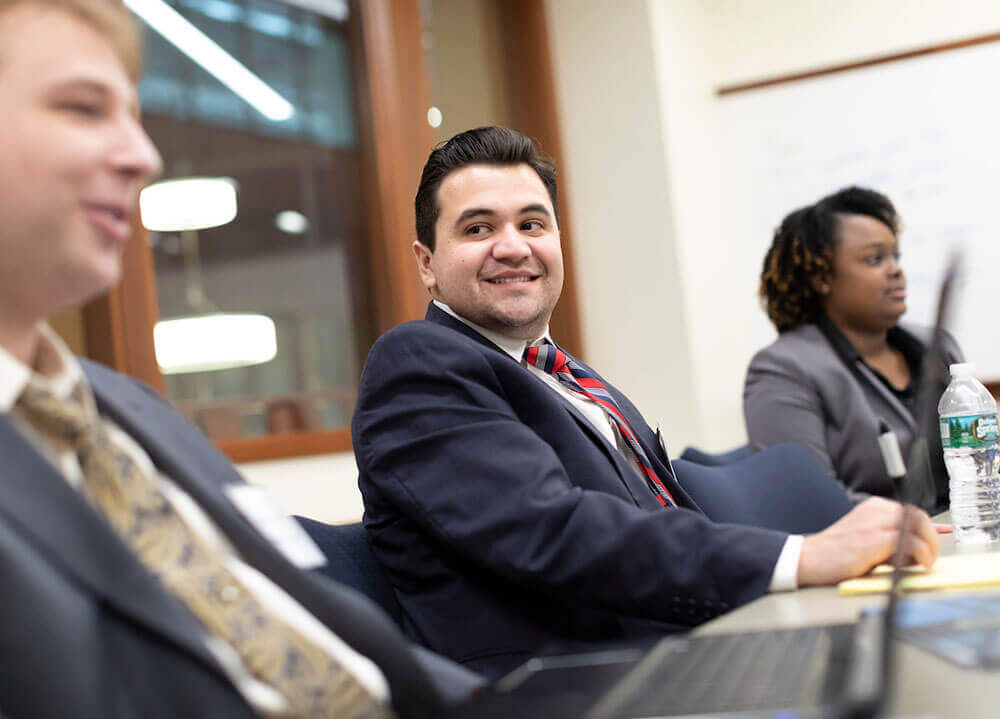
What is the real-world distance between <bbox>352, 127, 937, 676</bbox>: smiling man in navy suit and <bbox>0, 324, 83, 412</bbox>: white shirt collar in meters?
0.70

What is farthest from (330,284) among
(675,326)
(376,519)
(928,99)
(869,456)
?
(928,99)

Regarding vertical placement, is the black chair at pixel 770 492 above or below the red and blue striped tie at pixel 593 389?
below

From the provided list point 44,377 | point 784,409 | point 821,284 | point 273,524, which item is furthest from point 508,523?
point 821,284

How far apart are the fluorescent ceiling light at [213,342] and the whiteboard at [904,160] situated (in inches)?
91.5

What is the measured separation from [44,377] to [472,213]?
124cm

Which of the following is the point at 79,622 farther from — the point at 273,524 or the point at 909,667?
the point at 909,667

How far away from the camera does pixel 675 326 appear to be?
14.4ft

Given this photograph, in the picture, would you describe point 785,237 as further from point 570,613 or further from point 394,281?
point 570,613

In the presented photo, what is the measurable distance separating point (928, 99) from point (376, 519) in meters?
3.83

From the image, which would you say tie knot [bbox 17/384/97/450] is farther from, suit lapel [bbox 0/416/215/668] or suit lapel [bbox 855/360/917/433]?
suit lapel [bbox 855/360/917/433]

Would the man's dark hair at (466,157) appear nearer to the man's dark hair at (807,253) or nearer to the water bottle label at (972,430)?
the water bottle label at (972,430)

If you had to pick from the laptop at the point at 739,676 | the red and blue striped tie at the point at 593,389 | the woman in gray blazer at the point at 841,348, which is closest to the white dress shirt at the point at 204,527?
the laptop at the point at 739,676

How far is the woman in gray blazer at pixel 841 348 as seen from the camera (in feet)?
9.83

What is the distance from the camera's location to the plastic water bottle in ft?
6.90
